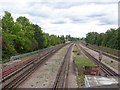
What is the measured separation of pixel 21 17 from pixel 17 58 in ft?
90.4

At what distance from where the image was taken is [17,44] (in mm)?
59688

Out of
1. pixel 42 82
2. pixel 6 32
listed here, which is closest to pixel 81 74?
pixel 42 82

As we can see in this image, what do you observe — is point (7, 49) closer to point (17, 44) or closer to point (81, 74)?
point (17, 44)

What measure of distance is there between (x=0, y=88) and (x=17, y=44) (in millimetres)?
39642

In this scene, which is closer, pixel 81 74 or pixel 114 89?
pixel 114 89

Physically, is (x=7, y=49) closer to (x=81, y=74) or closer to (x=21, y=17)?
(x=81, y=74)

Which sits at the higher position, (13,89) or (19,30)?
(19,30)

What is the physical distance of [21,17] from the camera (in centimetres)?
7325

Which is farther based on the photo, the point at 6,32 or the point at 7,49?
the point at 6,32

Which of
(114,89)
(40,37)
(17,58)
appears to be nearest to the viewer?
(114,89)

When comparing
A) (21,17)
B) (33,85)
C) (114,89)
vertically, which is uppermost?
(21,17)

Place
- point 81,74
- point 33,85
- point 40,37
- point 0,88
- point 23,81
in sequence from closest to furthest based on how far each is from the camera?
1. point 0,88
2. point 33,85
3. point 23,81
4. point 81,74
5. point 40,37

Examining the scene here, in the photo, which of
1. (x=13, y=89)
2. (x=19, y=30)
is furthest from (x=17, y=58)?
(x=13, y=89)

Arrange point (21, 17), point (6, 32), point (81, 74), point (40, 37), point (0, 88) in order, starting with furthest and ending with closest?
point (40, 37)
point (21, 17)
point (6, 32)
point (81, 74)
point (0, 88)
